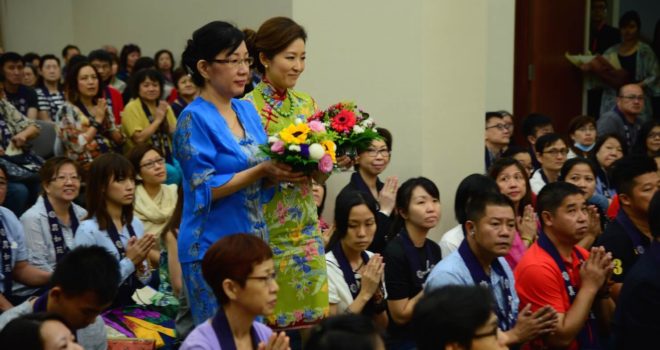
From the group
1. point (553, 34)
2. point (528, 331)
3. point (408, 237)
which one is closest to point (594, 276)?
point (528, 331)

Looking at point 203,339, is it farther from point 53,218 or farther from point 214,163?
point 53,218

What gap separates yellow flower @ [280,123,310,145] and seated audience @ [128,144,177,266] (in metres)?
2.79

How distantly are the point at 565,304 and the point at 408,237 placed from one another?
943 mm

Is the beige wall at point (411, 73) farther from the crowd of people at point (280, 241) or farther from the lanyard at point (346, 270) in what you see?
the lanyard at point (346, 270)

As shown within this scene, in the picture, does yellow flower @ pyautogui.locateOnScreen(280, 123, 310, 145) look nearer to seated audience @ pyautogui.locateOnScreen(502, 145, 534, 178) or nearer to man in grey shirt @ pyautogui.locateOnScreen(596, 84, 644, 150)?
seated audience @ pyautogui.locateOnScreen(502, 145, 534, 178)

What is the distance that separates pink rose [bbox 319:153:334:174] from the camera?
12.9 ft

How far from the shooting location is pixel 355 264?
5406 mm

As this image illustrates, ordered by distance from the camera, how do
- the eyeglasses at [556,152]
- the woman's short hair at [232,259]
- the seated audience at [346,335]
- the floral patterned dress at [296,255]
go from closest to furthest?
the seated audience at [346,335]
the woman's short hair at [232,259]
the floral patterned dress at [296,255]
the eyeglasses at [556,152]

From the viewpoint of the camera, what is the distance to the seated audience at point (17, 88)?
9078 mm

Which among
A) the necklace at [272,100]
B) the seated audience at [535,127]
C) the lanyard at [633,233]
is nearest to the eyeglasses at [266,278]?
the necklace at [272,100]

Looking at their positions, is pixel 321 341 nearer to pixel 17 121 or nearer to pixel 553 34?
pixel 17 121

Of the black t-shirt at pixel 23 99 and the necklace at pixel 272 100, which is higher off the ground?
the necklace at pixel 272 100

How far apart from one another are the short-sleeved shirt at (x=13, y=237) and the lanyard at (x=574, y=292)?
8.64 feet

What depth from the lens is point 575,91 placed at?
11.0 metres
